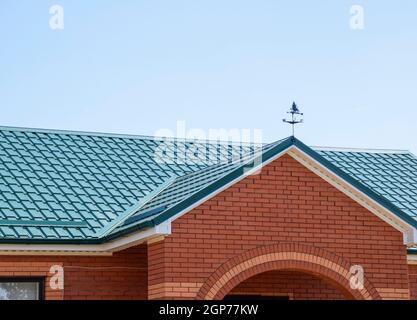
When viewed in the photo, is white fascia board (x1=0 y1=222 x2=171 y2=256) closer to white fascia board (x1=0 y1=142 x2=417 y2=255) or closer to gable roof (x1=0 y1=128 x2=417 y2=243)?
white fascia board (x1=0 y1=142 x2=417 y2=255)

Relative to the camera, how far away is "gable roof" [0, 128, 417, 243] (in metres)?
A: 15.5

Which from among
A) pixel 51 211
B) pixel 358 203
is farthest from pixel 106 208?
pixel 358 203

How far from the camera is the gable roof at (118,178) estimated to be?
1545 cm

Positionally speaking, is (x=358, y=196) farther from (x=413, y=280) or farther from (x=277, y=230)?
(x=413, y=280)

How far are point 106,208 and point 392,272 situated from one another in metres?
5.07

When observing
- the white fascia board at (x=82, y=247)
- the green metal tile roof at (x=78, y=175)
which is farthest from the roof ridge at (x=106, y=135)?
the white fascia board at (x=82, y=247)

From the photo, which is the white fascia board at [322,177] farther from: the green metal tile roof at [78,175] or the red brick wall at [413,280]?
the red brick wall at [413,280]

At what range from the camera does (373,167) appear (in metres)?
21.3

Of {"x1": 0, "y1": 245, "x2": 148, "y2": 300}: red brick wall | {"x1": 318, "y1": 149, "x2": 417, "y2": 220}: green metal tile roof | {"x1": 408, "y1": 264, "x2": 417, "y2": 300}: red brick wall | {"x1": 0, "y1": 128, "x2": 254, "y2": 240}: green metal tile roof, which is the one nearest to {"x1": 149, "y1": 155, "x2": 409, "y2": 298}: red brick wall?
{"x1": 0, "y1": 245, "x2": 148, "y2": 300}: red brick wall

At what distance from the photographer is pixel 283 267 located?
49.7 ft

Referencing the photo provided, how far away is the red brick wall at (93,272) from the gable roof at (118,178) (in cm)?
49

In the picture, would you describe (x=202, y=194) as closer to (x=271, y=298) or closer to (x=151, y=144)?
(x=271, y=298)

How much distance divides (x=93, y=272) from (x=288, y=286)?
370 centimetres
